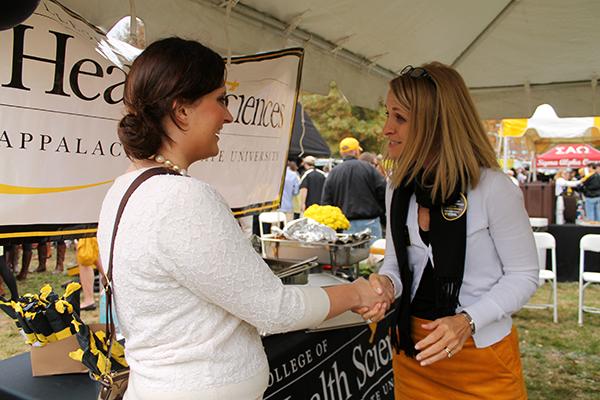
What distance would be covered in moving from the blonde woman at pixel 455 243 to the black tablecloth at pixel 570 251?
5.09m

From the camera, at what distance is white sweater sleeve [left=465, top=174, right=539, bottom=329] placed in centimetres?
127

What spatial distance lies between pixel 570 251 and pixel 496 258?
533cm

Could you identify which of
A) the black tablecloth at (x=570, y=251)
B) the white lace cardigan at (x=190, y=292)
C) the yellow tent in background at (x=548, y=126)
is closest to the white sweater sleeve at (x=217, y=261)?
the white lace cardigan at (x=190, y=292)

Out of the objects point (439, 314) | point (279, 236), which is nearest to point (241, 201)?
point (279, 236)

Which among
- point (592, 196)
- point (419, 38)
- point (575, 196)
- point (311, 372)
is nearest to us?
point (311, 372)

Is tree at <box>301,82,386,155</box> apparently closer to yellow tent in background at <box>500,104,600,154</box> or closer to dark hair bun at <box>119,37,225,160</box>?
yellow tent in background at <box>500,104,600,154</box>

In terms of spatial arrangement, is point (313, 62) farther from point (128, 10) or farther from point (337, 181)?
point (337, 181)

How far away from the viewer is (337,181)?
539 centimetres

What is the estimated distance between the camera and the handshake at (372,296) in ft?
3.76

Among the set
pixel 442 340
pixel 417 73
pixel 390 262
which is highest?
pixel 417 73

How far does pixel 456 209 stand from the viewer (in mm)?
1330

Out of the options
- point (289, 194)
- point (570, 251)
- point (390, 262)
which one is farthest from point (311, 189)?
point (390, 262)

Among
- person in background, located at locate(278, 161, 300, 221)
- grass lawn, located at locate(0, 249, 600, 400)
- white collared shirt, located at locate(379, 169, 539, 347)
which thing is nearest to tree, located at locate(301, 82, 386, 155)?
person in background, located at locate(278, 161, 300, 221)

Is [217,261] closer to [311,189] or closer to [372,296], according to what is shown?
[372,296]
